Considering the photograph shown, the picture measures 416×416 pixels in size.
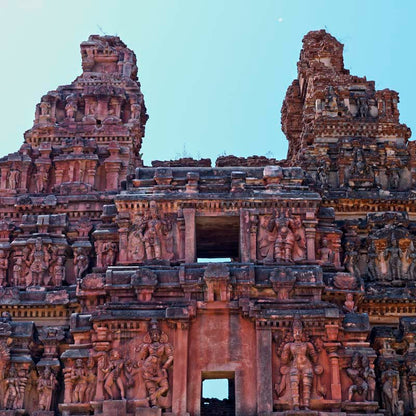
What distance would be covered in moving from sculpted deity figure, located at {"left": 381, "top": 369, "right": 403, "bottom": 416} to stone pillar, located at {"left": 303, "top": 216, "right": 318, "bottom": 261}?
3.60m

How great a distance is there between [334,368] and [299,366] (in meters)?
0.88

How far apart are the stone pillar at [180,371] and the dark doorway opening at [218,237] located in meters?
3.74

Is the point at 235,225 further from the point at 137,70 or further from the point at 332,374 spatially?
the point at 137,70

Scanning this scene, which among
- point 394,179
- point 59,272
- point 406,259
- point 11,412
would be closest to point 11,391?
point 11,412

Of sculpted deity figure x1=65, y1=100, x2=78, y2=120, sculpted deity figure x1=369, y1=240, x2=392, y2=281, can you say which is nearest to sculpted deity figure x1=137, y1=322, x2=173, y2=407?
sculpted deity figure x1=369, y1=240, x2=392, y2=281

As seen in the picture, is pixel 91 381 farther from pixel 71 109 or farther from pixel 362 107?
pixel 362 107

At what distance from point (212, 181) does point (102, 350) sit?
6035 millimetres

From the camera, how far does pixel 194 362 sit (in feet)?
69.4

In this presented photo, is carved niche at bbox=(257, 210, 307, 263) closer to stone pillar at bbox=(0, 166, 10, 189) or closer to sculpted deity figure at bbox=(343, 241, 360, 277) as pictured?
sculpted deity figure at bbox=(343, 241, 360, 277)

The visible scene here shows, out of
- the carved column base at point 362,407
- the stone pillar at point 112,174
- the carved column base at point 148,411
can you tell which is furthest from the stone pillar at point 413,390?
the stone pillar at point 112,174

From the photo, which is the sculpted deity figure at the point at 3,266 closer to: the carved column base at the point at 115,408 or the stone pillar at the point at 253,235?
the carved column base at the point at 115,408

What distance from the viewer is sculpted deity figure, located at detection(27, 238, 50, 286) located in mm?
24172

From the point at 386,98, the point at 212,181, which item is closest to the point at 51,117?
the point at 212,181

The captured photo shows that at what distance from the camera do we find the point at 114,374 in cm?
2091
